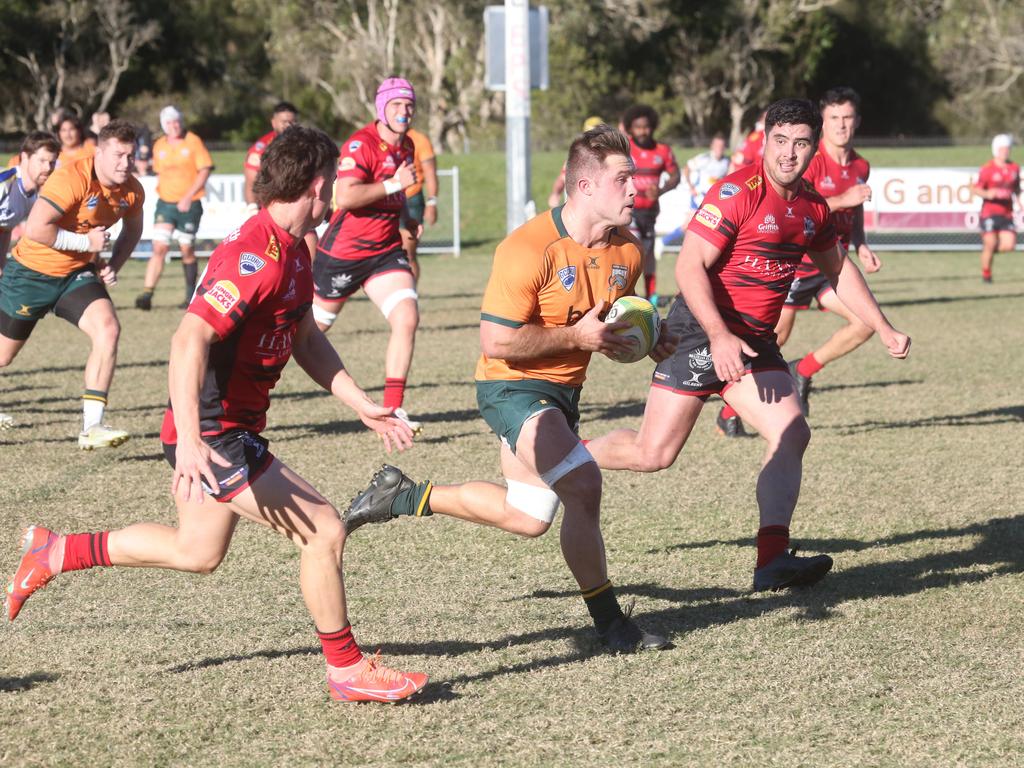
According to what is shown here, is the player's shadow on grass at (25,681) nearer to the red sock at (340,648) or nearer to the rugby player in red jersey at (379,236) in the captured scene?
the red sock at (340,648)

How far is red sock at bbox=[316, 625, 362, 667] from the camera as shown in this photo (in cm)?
464

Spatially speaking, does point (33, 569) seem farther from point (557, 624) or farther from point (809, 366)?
point (809, 366)

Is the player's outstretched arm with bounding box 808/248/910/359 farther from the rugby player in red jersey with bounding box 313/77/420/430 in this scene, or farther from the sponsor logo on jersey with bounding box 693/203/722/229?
the rugby player in red jersey with bounding box 313/77/420/430

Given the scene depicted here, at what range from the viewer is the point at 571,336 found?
5004 mm

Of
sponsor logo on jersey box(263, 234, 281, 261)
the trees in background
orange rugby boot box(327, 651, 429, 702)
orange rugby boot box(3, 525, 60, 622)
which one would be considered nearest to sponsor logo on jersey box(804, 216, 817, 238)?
sponsor logo on jersey box(263, 234, 281, 261)

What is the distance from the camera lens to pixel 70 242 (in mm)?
8727

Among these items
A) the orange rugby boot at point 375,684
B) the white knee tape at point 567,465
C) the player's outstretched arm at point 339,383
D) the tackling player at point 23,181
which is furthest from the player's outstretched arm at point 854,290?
the tackling player at point 23,181

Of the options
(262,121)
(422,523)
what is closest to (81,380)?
(422,523)

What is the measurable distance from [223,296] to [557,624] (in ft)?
6.88

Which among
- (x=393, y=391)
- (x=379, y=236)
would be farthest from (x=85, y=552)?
(x=379, y=236)

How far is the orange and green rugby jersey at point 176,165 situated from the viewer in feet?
57.8

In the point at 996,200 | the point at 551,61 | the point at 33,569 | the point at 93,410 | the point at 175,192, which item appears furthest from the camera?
the point at 551,61

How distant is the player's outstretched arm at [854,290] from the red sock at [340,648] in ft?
9.63

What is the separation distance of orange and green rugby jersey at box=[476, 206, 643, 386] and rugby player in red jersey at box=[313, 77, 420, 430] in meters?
4.40
